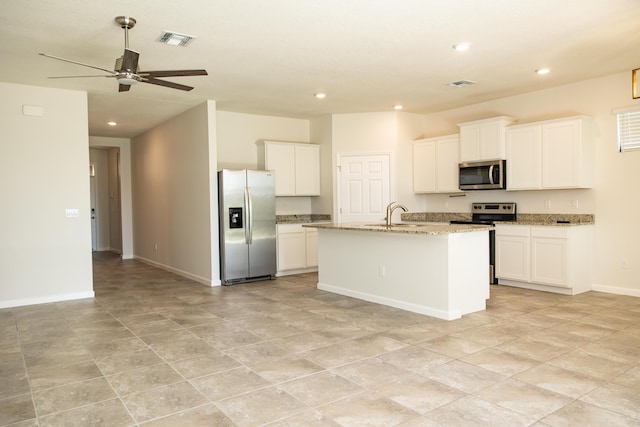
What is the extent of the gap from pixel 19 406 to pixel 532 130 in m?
6.11

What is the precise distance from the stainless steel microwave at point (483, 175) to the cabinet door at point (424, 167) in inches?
22.4

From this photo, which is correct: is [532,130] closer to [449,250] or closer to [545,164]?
[545,164]

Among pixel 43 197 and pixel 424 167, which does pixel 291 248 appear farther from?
pixel 43 197

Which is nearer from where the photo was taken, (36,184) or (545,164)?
(36,184)

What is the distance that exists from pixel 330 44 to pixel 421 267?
94.7 inches

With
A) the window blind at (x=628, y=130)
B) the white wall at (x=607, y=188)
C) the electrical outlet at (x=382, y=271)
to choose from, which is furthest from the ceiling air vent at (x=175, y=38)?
Result: the window blind at (x=628, y=130)

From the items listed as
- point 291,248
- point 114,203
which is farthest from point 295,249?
point 114,203

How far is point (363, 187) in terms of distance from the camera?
7473mm

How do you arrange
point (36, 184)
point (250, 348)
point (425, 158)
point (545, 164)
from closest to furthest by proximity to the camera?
point (250, 348) → point (36, 184) → point (545, 164) → point (425, 158)

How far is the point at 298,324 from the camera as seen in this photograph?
14.3ft

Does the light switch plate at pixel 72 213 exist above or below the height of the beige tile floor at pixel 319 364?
above

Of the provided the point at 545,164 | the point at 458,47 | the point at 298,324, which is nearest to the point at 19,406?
the point at 298,324

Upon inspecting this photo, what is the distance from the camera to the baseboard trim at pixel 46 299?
17.5 ft

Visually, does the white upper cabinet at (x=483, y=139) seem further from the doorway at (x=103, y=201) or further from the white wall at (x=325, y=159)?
the doorway at (x=103, y=201)
